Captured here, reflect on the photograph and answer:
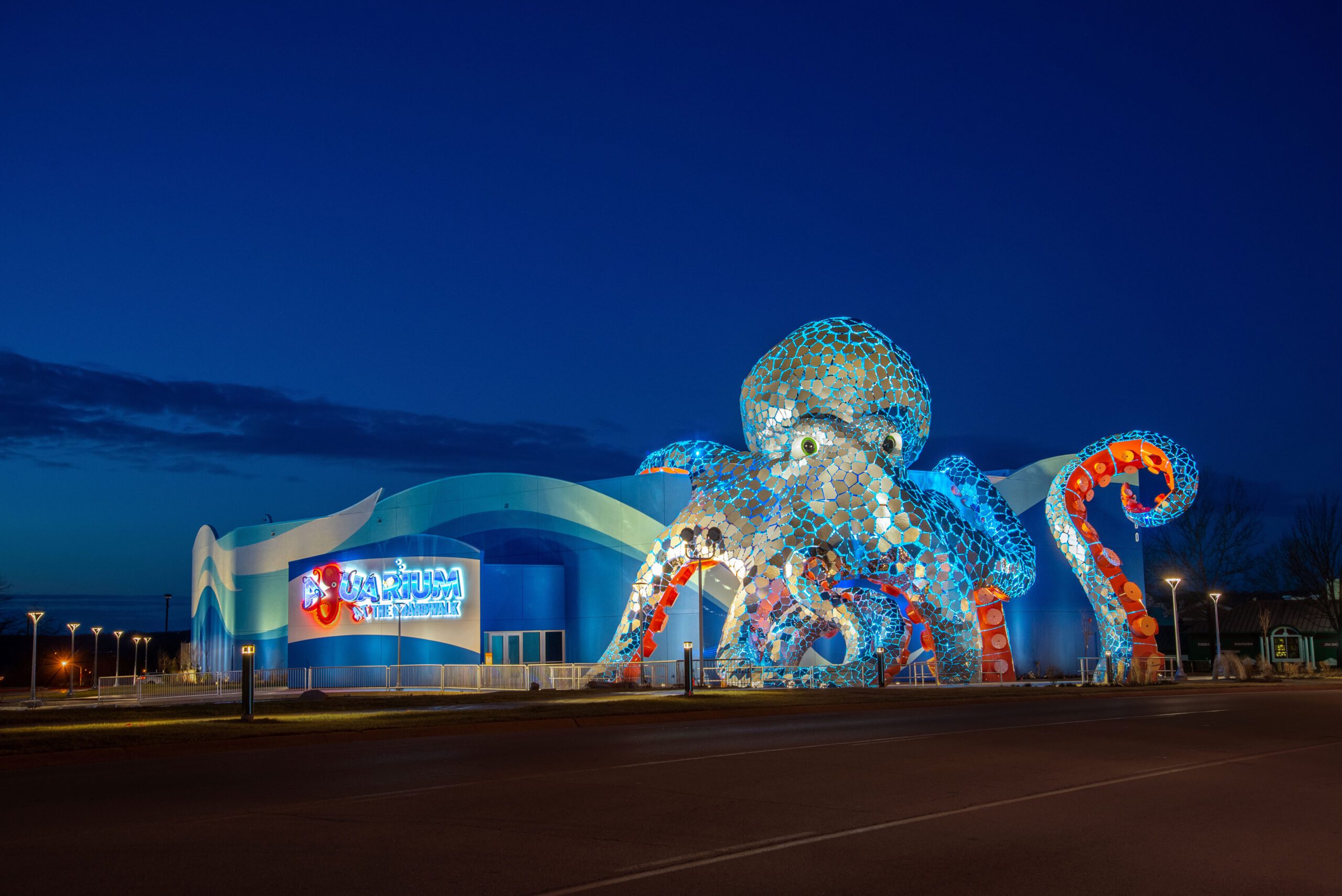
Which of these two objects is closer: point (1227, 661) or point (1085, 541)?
point (1085, 541)

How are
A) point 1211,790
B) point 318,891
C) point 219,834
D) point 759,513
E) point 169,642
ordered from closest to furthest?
point 318,891, point 219,834, point 1211,790, point 759,513, point 169,642

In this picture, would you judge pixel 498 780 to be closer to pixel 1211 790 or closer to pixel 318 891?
pixel 318 891

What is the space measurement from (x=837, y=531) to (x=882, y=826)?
1850 cm

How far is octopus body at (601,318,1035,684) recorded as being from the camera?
2602 cm

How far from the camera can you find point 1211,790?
9.55 m

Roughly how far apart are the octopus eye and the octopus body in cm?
4

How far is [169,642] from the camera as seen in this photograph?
267ft

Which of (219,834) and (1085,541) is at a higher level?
(1085,541)

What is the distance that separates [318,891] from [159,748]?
8727 millimetres

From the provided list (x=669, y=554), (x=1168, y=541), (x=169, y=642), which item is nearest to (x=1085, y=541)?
(x=669, y=554)

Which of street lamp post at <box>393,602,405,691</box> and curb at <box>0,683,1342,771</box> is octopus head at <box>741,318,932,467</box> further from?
street lamp post at <box>393,602,405,691</box>

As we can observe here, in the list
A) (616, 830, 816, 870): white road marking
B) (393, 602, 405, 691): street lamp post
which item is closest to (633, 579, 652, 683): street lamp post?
(393, 602, 405, 691): street lamp post

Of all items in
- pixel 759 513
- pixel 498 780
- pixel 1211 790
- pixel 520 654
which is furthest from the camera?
pixel 520 654

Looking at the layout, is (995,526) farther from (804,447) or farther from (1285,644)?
(1285,644)
